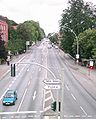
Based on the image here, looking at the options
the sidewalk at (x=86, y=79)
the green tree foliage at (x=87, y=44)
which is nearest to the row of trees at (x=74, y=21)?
the green tree foliage at (x=87, y=44)

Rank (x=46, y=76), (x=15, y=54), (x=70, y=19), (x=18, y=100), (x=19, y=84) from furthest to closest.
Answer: (x=15, y=54) → (x=70, y=19) → (x=46, y=76) → (x=19, y=84) → (x=18, y=100)

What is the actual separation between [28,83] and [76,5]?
178ft

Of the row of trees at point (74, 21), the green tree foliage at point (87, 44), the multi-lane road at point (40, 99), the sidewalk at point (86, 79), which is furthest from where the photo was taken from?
the row of trees at point (74, 21)

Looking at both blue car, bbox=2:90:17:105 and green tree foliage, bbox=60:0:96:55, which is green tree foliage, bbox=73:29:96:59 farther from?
blue car, bbox=2:90:17:105

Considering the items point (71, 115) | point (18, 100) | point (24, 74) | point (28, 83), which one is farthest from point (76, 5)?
point (71, 115)

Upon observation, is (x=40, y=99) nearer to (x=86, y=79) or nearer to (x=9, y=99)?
(x=9, y=99)

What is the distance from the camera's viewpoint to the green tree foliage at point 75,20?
4186 inches

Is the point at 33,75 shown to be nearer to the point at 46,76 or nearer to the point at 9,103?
the point at 46,76

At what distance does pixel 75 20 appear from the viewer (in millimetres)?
106250

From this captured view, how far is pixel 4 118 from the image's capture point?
3625cm

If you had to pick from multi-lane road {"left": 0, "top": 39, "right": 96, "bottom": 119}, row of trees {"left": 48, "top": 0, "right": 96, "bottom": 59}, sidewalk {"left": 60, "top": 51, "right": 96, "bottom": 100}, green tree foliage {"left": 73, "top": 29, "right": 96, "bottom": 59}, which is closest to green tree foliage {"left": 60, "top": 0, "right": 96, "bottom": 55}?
row of trees {"left": 48, "top": 0, "right": 96, "bottom": 59}

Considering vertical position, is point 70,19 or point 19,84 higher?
point 70,19

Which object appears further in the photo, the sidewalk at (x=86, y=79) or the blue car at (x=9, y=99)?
the sidewalk at (x=86, y=79)

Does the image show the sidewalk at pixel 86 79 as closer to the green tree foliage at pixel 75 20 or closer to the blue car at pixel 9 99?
the blue car at pixel 9 99
